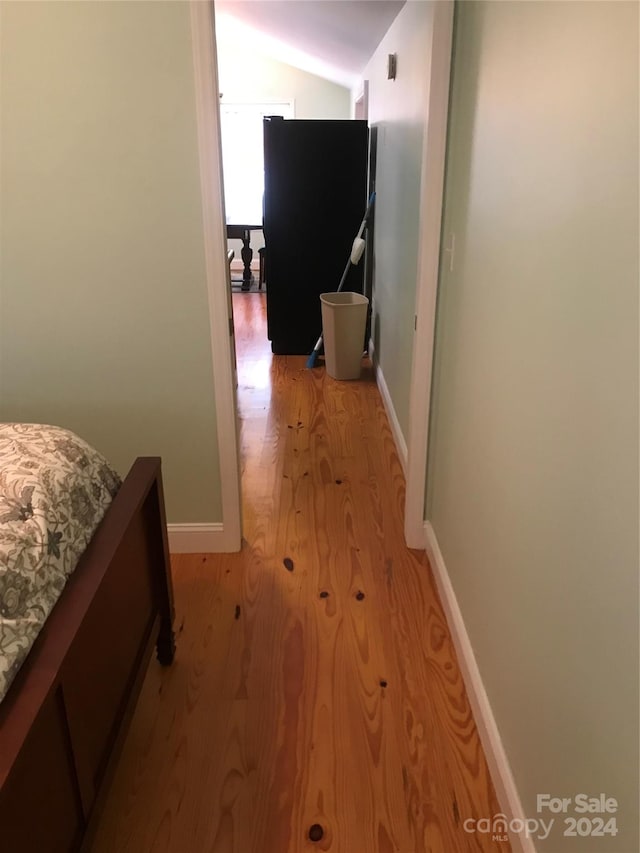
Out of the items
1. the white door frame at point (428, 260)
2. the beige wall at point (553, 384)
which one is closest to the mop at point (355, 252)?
the white door frame at point (428, 260)

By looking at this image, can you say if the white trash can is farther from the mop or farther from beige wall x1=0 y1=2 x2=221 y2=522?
beige wall x1=0 y1=2 x2=221 y2=522

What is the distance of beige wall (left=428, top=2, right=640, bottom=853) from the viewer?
3.02ft

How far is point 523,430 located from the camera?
1.36 m

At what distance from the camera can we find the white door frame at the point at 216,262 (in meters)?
1.88

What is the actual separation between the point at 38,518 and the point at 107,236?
1140 millimetres

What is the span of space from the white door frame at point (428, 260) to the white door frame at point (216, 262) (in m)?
0.64

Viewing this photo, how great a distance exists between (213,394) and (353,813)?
135cm

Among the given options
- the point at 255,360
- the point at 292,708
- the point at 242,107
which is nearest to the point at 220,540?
the point at 292,708

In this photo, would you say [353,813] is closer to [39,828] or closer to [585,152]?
[39,828]

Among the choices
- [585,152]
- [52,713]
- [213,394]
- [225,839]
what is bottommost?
[225,839]

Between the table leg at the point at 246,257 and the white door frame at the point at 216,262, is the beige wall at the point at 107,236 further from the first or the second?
the table leg at the point at 246,257

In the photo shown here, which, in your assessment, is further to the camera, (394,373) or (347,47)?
(347,47)

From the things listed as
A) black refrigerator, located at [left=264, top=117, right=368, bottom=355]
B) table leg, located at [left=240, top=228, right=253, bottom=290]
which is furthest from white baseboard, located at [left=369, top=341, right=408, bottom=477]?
table leg, located at [left=240, top=228, right=253, bottom=290]

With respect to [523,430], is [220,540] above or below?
below
